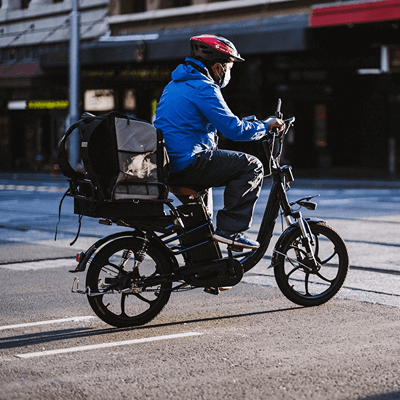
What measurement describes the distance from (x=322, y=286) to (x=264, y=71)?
23.6 metres

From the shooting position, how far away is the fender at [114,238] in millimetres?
5679

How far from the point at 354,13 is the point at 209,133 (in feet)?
61.6

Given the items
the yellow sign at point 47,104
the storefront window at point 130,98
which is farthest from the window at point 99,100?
the yellow sign at point 47,104

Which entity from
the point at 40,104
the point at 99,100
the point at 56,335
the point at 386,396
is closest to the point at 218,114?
the point at 56,335

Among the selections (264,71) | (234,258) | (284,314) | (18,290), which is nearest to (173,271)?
(234,258)

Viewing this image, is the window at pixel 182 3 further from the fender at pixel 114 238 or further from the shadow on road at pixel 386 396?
the shadow on road at pixel 386 396

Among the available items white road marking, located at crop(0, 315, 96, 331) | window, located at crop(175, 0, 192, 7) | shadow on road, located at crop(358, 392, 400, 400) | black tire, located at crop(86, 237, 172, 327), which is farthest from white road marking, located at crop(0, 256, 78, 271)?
window, located at crop(175, 0, 192, 7)

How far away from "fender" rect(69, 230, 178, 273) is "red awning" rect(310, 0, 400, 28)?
18.7 metres

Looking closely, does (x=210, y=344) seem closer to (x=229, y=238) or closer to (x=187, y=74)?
(x=229, y=238)

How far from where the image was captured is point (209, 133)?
20.0ft

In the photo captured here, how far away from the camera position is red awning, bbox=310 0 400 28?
2327 cm

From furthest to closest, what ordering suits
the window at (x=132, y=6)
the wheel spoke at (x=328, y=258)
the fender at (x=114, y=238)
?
the window at (x=132, y=6) → the wheel spoke at (x=328, y=258) → the fender at (x=114, y=238)

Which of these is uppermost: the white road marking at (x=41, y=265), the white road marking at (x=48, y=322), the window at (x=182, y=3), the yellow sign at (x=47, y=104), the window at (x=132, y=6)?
the window at (x=132, y=6)

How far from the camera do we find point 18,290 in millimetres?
7488
